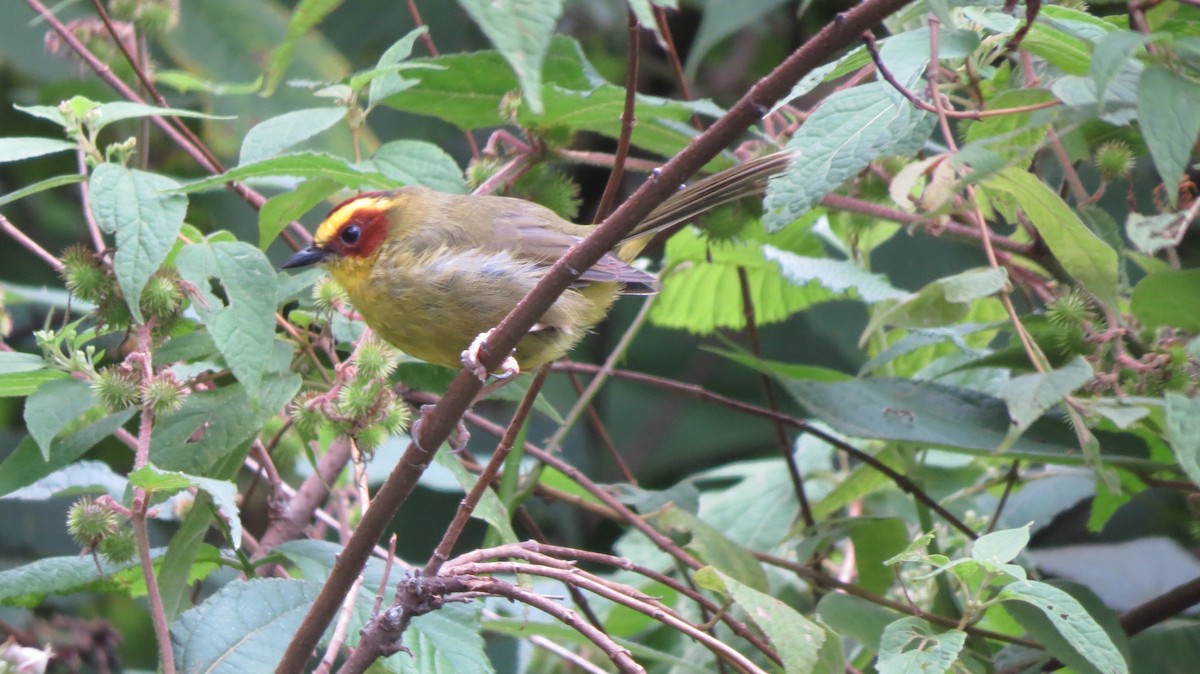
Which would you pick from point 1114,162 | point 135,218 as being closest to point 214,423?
point 135,218

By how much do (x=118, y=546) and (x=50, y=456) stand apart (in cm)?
18

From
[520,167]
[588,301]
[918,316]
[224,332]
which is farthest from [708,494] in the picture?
[224,332]

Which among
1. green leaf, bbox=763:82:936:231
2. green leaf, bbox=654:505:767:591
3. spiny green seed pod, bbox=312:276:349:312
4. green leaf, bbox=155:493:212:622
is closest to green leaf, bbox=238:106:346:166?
spiny green seed pod, bbox=312:276:349:312

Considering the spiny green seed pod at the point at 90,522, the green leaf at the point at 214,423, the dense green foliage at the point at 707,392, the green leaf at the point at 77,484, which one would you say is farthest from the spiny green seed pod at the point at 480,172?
the spiny green seed pod at the point at 90,522

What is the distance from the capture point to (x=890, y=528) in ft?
8.00

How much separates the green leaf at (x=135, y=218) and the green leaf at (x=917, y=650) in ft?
3.81

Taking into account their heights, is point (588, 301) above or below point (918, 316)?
below

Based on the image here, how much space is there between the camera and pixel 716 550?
2256mm

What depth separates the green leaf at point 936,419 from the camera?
83.2 inches

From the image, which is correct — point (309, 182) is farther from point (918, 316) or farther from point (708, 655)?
point (708, 655)

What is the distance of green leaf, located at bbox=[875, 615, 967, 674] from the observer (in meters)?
1.48

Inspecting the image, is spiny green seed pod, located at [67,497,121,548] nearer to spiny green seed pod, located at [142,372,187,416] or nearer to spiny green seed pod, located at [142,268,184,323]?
spiny green seed pod, located at [142,372,187,416]

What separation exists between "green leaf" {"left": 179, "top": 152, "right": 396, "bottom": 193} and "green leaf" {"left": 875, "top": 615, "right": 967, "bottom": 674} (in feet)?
3.80

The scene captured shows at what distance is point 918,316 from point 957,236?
48 cm
